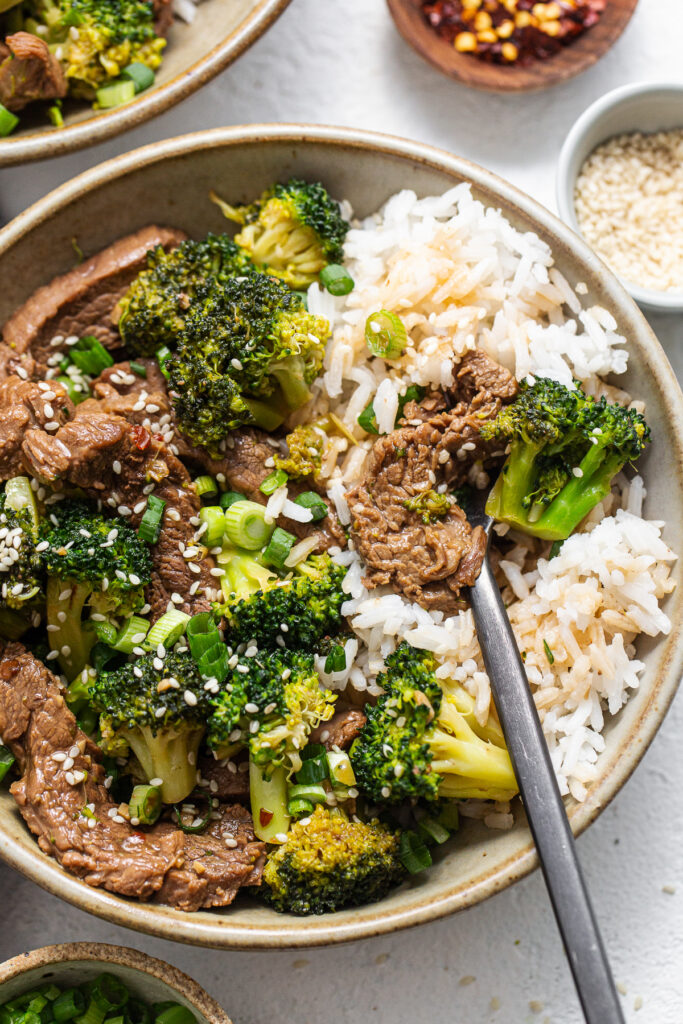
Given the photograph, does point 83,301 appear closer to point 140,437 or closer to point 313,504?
point 140,437

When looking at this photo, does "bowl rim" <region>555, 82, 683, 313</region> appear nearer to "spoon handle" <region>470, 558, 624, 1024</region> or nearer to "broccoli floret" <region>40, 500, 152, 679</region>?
"spoon handle" <region>470, 558, 624, 1024</region>

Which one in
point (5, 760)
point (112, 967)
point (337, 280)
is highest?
point (337, 280)

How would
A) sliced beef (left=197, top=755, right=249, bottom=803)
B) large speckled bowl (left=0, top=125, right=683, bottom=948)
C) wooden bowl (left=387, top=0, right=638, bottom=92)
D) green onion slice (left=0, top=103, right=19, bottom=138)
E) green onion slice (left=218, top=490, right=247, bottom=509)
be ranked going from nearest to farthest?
large speckled bowl (left=0, top=125, right=683, bottom=948) → sliced beef (left=197, top=755, right=249, bottom=803) → green onion slice (left=218, top=490, right=247, bottom=509) → green onion slice (left=0, top=103, right=19, bottom=138) → wooden bowl (left=387, top=0, right=638, bottom=92)

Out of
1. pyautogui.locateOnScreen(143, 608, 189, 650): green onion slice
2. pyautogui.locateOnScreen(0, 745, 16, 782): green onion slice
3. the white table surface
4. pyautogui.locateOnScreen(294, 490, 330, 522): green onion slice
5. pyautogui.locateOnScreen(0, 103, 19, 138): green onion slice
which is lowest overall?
the white table surface

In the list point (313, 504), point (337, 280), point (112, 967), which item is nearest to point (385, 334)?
point (337, 280)

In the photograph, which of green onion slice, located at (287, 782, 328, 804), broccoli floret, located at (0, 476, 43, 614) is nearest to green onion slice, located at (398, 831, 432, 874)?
green onion slice, located at (287, 782, 328, 804)

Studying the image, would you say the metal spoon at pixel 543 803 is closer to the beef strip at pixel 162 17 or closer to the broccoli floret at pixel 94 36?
the broccoli floret at pixel 94 36

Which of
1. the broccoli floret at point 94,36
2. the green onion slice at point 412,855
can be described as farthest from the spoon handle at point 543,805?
the broccoli floret at point 94,36
